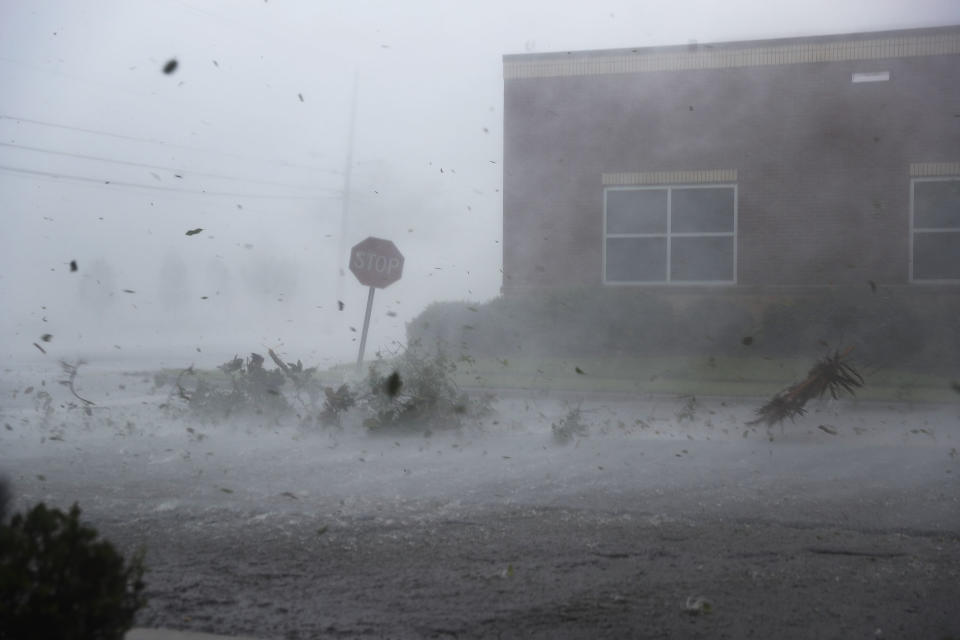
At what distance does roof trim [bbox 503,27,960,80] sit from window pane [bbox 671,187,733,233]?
1322mm

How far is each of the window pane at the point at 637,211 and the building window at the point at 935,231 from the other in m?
2.16

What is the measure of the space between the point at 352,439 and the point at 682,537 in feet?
6.70

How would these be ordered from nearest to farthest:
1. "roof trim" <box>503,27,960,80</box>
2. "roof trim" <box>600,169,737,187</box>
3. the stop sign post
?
the stop sign post → "roof trim" <box>503,27,960,80</box> → "roof trim" <box>600,169,737,187</box>

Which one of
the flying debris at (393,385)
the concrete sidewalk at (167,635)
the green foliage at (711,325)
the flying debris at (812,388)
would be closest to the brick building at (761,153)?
the green foliage at (711,325)

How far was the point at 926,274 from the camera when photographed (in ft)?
25.2

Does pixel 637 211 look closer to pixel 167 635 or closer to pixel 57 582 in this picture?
pixel 167 635

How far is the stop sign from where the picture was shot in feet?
17.0

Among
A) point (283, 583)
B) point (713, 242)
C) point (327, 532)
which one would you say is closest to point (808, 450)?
point (327, 532)

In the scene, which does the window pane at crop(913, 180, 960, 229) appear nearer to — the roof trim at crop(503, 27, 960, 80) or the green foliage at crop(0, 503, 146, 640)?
the roof trim at crop(503, 27, 960, 80)

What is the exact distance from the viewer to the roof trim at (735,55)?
6.54m

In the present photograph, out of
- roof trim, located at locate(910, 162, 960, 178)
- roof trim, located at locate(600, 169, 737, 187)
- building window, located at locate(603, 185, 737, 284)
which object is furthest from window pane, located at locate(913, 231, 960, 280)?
roof trim, located at locate(600, 169, 737, 187)

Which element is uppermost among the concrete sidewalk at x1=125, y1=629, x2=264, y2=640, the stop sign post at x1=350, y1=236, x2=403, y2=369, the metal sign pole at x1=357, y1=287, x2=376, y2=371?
the stop sign post at x1=350, y1=236, x2=403, y2=369

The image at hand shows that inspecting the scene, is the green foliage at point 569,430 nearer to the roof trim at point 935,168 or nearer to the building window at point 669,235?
the building window at point 669,235

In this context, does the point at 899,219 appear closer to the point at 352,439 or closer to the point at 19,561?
the point at 352,439
